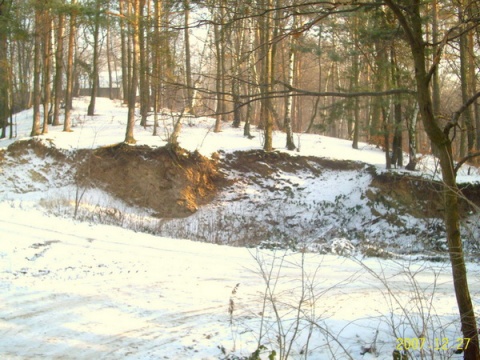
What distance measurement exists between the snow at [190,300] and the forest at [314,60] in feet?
2.77

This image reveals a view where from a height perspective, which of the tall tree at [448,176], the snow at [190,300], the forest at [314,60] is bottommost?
the snow at [190,300]

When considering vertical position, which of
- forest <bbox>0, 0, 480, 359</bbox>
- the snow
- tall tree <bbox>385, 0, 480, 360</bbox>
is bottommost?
the snow

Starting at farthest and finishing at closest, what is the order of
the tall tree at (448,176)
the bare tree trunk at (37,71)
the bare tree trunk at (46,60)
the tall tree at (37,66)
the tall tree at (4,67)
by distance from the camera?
the bare tree trunk at (46,60) < the bare tree trunk at (37,71) < the tall tree at (37,66) < the tall tree at (4,67) < the tall tree at (448,176)

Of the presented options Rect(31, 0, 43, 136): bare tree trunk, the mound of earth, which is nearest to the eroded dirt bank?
the mound of earth

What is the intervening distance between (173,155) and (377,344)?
17.6m

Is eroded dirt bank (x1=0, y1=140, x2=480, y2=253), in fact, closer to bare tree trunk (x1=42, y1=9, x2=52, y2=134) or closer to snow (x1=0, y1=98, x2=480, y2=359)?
bare tree trunk (x1=42, y1=9, x2=52, y2=134)

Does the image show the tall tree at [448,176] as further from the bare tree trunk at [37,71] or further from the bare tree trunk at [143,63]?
the bare tree trunk at [37,71]

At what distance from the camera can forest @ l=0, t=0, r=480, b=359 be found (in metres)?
4.14

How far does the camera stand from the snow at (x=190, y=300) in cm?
429

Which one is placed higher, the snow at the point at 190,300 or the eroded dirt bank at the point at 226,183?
the eroded dirt bank at the point at 226,183

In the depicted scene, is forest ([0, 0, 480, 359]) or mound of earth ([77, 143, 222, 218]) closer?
forest ([0, 0, 480, 359])

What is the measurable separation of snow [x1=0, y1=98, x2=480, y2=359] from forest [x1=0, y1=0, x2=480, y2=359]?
843 mm
